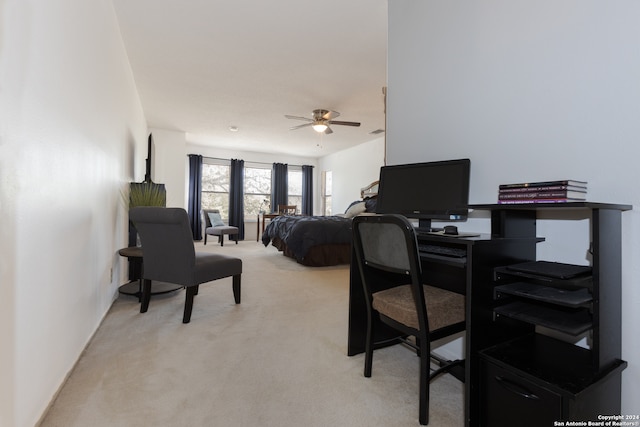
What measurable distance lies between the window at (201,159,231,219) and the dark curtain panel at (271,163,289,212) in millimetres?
1189

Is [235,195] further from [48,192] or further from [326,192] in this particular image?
[48,192]

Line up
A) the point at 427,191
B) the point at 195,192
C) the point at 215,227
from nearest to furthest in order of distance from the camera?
the point at 427,191 → the point at 215,227 → the point at 195,192

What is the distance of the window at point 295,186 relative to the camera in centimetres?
855

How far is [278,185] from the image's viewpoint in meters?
8.19

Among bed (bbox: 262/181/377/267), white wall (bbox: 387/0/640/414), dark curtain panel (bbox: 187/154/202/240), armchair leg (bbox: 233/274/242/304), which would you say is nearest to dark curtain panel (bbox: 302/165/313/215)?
dark curtain panel (bbox: 187/154/202/240)

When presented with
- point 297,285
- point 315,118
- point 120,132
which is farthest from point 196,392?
point 315,118

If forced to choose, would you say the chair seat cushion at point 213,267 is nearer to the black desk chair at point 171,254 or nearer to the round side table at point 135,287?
the black desk chair at point 171,254

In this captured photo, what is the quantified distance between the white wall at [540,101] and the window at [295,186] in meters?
6.60

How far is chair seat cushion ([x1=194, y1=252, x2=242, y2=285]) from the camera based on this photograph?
2.34 metres

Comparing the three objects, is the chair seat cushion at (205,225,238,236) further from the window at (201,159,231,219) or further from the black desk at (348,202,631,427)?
the black desk at (348,202,631,427)

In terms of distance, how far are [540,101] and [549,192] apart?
19.4 inches

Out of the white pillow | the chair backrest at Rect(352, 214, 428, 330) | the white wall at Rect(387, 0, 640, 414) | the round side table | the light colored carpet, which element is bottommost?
the light colored carpet

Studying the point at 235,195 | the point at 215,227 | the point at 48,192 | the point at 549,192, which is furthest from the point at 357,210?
the point at 48,192

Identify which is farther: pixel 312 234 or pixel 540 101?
pixel 312 234
